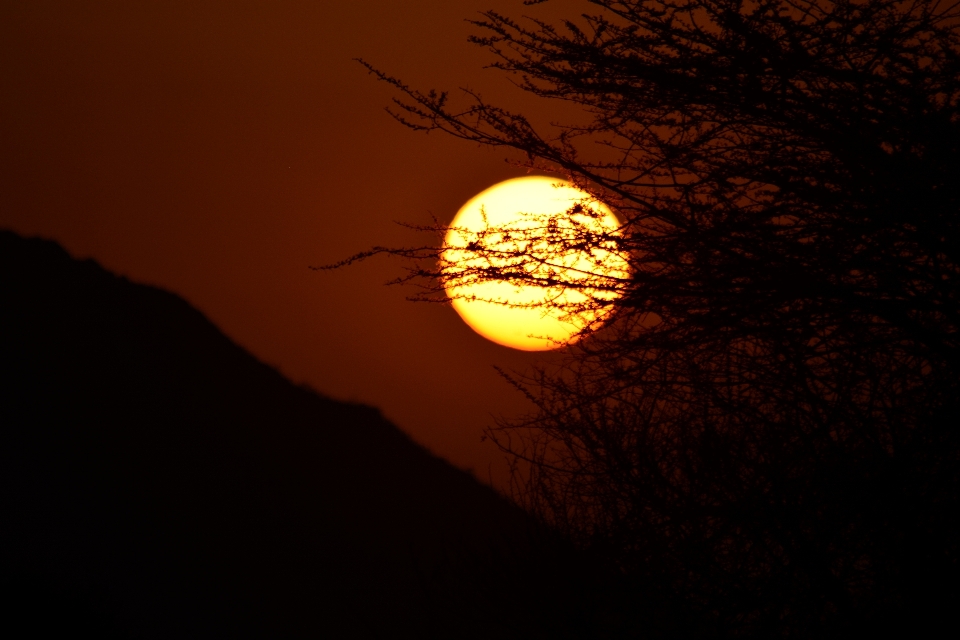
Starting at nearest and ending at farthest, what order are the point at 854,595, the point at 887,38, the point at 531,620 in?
the point at 887,38 → the point at 854,595 → the point at 531,620

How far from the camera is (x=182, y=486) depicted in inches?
671

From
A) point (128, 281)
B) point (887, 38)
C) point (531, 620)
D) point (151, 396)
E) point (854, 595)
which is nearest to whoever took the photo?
point (887, 38)

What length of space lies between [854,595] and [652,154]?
7.42 ft

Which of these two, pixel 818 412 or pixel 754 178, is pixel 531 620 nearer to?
pixel 818 412

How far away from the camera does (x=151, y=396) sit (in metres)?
19.2

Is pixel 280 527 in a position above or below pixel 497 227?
above

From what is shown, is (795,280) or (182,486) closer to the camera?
(795,280)

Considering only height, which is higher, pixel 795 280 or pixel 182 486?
pixel 182 486

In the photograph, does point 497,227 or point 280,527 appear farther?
point 280,527

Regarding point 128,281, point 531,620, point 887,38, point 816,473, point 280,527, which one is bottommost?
point 531,620

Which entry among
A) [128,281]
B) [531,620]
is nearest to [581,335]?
[531,620]

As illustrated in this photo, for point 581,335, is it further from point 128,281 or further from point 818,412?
point 128,281

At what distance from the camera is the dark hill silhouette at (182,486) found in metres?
12.6

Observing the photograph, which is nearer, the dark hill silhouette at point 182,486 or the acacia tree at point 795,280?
the acacia tree at point 795,280
